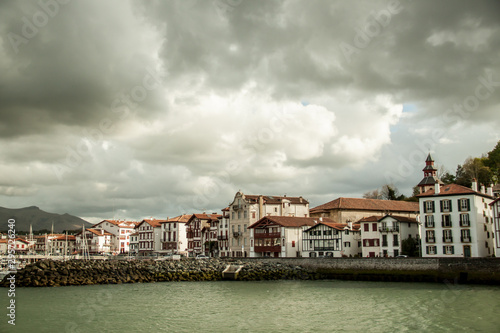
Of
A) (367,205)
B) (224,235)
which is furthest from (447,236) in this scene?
(224,235)

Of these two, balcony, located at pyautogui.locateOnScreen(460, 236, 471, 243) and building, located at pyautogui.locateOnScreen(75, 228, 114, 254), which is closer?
balcony, located at pyautogui.locateOnScreen(460, 236, 471, 243)

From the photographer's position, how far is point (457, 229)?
184ft

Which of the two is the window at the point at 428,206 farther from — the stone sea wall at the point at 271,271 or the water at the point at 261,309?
the water at the point at 261,309

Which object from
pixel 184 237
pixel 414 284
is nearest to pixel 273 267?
pixel 414 284

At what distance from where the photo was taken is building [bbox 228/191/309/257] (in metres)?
80.6

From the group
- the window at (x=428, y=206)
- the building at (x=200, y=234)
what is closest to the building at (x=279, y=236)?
the building at (x=200, y=234)

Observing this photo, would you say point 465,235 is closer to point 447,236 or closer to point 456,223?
point 456,223

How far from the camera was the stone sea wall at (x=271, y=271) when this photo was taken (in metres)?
47.7

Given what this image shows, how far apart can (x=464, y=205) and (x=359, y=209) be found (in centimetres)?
2619

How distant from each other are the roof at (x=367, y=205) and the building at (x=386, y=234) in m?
15.2

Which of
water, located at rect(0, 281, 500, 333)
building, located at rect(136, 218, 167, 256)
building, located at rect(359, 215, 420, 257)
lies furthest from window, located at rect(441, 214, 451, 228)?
building, located at rect(136, 218, 167, 256)

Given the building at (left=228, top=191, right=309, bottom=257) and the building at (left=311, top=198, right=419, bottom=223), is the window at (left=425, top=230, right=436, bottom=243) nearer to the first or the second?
the building at (left=311, top=198, right=419, bottom=223)

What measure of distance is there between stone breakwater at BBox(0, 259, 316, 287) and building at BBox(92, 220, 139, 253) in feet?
215

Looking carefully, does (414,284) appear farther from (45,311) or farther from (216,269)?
(45,311)
